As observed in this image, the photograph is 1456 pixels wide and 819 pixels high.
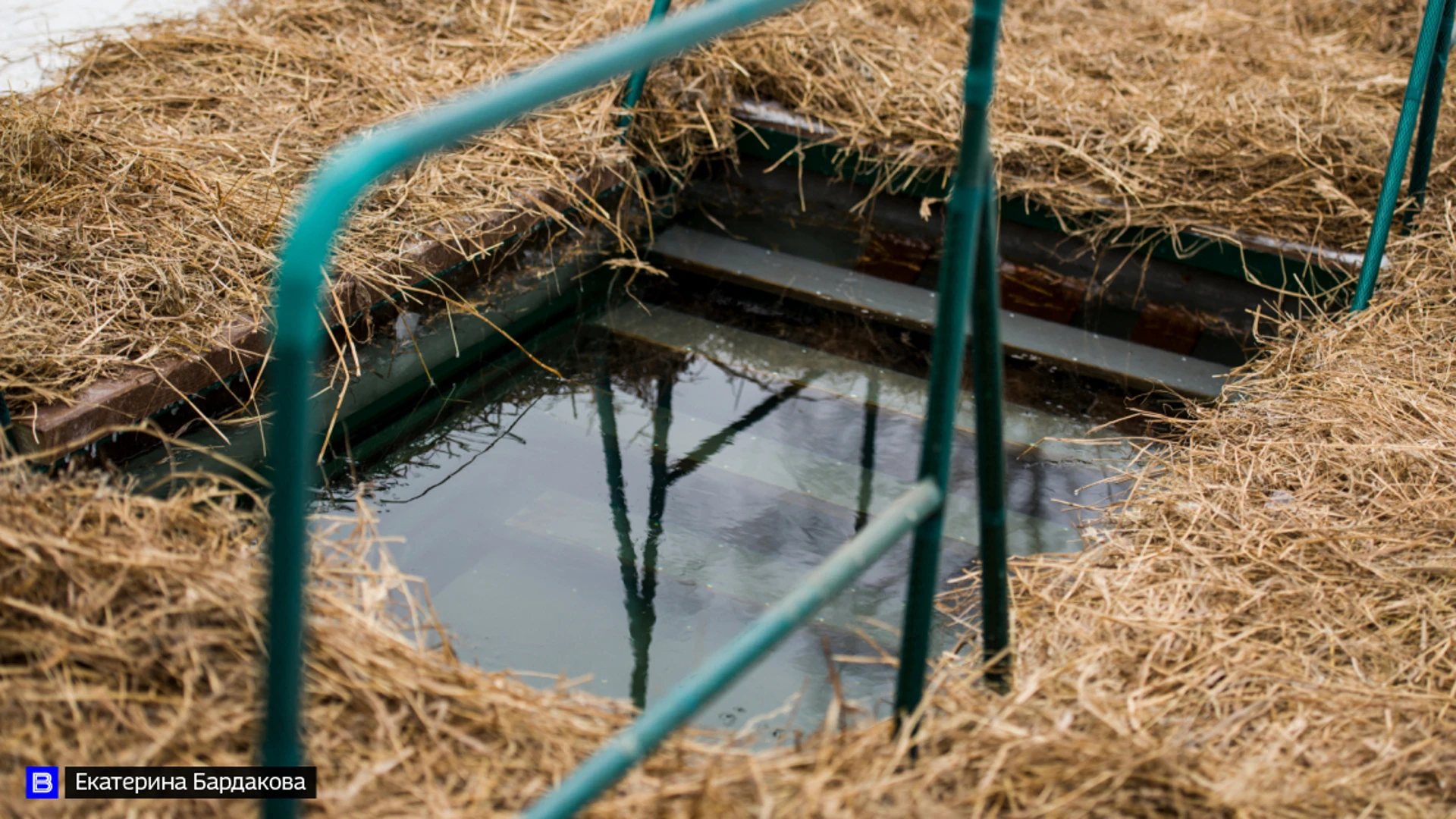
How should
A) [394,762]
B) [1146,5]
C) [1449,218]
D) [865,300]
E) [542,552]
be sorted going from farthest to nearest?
[1146,5], [865,300], [1449,218], [542,552], [394,762]

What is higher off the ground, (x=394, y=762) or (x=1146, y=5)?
(x=1146, y=5)

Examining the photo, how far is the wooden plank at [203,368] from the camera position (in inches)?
79.0

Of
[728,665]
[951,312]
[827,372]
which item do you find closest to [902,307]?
[827,372]

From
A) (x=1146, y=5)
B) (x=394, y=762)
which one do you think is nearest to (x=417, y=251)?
(x=394, y=762)

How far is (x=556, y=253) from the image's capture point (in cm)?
313

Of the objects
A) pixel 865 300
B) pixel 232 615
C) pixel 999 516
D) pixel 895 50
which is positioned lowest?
pixel 232 615

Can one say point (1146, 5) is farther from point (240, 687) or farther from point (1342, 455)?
point (240, 687)

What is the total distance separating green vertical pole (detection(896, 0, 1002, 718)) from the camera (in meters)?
1.23

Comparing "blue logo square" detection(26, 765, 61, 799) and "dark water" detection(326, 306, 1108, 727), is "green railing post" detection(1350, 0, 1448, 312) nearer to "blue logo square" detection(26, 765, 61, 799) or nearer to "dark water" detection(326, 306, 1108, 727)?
"dark water" detection(326, 306, 1108, 727)

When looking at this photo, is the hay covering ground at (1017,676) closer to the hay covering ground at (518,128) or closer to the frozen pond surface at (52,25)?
the hay covering ground at (518,128)

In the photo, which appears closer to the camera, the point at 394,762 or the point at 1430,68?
the point at 394,762

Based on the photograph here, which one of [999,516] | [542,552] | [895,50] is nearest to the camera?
[999,516]

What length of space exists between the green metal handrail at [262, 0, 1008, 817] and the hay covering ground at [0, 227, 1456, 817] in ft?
0.51

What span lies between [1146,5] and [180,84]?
10.9 ft
